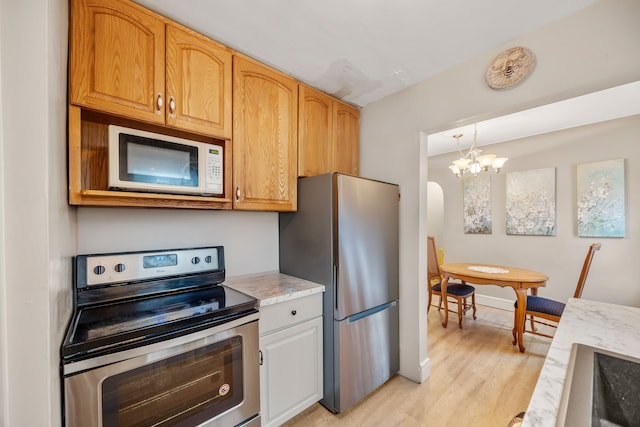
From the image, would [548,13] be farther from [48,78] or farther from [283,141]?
[48,78]

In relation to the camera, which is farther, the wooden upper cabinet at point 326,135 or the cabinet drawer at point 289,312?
the wooden upper cabinet at point 326,135

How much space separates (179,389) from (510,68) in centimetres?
244

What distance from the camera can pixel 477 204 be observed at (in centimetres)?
381

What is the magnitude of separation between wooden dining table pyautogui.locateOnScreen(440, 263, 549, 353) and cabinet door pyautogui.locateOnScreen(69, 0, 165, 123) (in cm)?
318

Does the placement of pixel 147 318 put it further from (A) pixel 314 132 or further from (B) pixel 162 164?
(A) pixel 314 132

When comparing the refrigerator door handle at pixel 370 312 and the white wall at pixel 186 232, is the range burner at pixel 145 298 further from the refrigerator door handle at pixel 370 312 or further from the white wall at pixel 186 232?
the refrigerator door handle at pixel 370 312

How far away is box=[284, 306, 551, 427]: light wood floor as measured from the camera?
1.65 meters

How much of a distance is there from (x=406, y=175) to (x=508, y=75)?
0.87 metres

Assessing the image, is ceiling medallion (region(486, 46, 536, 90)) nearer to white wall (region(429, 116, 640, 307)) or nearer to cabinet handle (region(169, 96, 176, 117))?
cabinet handle (region(169, 96, 176, 117))

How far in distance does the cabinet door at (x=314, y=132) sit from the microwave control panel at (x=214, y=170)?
590 millimetres

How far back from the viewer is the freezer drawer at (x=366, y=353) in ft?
5.49

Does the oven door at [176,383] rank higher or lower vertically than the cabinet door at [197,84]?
lower

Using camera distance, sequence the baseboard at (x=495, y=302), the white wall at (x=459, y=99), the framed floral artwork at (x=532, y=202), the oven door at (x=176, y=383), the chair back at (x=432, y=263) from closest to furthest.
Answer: the oven door at (x=176, y=383) < the white wall at (x=459, y=99) < the framed floral artwork at (x=532, y=202) < the chair back at (x=432, y=263) < the baseboard at (x=495, y=302)

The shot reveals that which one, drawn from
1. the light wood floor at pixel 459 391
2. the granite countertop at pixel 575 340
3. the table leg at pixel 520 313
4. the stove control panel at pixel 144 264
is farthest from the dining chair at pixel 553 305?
the stove control panel at pixel 144 264
